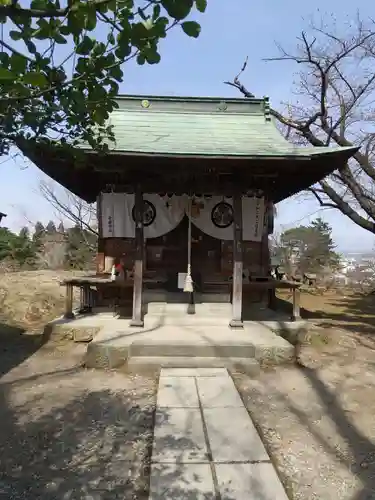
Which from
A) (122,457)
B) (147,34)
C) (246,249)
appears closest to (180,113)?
(246,249)

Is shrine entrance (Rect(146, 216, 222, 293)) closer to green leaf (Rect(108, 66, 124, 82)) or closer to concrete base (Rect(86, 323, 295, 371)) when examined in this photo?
concrete base (Rect(86, 323, 295, 371))

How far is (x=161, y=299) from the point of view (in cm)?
906

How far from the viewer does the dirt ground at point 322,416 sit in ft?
10.8

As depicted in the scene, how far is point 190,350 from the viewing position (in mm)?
6324

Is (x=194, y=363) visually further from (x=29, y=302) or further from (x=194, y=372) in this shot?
(x=29, y=302)

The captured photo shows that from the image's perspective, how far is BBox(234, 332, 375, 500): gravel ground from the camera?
10.7 ft

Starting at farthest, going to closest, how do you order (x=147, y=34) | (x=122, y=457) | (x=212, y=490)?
(x=122, y=457) < (x=212, y=490) < (x=147, y=34)

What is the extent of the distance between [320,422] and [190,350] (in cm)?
233

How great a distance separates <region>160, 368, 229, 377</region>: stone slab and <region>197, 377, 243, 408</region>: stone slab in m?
0.18

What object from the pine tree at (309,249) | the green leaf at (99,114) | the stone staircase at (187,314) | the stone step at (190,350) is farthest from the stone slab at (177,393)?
the pine tree at (309,249)

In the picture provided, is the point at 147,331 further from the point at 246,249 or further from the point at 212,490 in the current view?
the point at 212,490

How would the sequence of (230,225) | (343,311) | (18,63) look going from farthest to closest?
(343,311) < (230,225) < (18,63)

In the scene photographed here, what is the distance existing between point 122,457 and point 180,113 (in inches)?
321

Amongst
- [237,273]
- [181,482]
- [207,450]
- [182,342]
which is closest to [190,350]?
[182,342]
